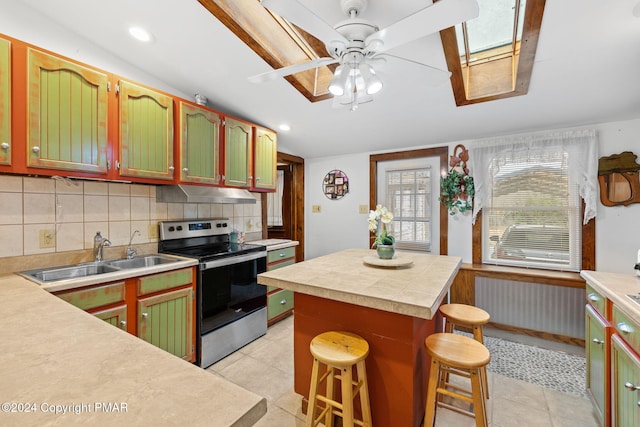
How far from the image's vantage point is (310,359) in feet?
5.84

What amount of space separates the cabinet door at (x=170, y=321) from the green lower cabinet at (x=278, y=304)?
96 cm

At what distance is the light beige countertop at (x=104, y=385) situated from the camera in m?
0.54

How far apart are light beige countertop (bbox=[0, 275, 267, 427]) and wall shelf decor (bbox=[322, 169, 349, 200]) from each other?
3.38 m

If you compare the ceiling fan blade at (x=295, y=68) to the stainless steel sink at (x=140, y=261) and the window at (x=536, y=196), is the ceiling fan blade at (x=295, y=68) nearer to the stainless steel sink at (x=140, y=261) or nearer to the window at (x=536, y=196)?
the stainless steel sink at (x=140, y=261)

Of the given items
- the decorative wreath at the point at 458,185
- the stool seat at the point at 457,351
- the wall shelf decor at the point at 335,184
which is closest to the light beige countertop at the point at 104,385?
the stool seat at the point at 457,351

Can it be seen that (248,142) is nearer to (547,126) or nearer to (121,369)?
(121,369)

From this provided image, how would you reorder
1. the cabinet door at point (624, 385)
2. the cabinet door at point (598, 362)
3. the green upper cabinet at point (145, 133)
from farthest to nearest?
the green upper cabinet at point (145, 133) → the cabinet door at point (598, 362) → the cabinet door at point (624, 385)

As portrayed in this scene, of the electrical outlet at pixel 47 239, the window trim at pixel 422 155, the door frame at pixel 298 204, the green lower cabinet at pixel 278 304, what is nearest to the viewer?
the electrical outlet at pixel 47 239

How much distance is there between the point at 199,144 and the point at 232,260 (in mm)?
1111

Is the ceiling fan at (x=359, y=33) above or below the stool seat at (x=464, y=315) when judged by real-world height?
above

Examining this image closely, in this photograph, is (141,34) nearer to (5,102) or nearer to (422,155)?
(5,102)

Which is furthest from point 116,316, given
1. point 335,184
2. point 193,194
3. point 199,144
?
point 335,184

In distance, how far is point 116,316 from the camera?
186cm

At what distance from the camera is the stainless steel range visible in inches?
93.0
